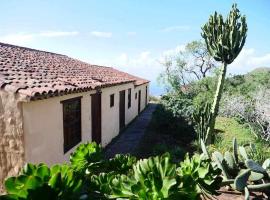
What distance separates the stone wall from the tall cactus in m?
7.38

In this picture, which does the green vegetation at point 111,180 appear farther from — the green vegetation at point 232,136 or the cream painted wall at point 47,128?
the green vegetation at point 232,136

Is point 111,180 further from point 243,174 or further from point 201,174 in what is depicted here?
point 243,174

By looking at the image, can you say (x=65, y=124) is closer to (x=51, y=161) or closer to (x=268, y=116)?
(x=51, y=161)

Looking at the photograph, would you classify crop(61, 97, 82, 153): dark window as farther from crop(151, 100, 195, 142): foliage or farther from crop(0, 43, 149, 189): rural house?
crop(151, 100, 195, 142): foliage

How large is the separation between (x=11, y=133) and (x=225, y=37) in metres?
8.18

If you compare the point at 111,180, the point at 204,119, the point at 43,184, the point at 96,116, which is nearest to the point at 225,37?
the point at 204,119

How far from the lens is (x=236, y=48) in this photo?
10.9 m

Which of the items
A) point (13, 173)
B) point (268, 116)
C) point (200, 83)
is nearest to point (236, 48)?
point (268, 116)

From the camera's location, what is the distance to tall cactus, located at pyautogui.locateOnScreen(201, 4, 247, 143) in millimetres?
10781

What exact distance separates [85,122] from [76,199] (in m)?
8.68

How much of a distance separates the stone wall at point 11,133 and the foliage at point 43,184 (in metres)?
4.72

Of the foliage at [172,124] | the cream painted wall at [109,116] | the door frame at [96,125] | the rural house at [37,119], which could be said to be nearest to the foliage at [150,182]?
the rural house at [37,119]

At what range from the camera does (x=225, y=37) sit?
10789 mm

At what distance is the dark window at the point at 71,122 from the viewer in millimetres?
8711
